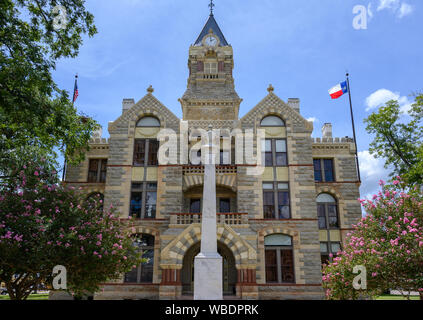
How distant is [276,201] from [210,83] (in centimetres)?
1339

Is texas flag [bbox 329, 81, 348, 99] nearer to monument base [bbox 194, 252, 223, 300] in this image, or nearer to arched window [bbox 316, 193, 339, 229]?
arched window [bbox 316, 193, 339, 229]

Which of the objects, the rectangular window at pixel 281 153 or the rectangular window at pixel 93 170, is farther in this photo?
the rectangular window at pixel 93 170

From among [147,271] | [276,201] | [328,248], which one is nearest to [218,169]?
[276,201]

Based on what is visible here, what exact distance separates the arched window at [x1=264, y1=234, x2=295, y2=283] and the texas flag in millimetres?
14156

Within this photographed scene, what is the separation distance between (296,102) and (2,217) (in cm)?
2558

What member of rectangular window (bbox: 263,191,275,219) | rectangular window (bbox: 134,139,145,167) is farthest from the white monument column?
rectangular window (bbox: 134,139,145,167)

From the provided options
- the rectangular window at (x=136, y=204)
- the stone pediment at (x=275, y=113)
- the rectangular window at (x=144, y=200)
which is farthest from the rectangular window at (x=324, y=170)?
the rectangular window at (x=136, y=204)

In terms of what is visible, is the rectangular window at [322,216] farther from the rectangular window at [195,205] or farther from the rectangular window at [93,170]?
the rectangular window at [93,170]

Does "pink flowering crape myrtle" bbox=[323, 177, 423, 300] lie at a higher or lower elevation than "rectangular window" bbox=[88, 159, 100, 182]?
lower

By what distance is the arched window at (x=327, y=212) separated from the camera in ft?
92.5

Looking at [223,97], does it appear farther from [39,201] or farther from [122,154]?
[39,201]

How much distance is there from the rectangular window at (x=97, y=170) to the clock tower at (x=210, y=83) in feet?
26.3

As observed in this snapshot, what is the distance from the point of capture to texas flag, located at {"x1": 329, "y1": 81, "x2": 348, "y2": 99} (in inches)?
1202

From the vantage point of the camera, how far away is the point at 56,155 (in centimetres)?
2270
